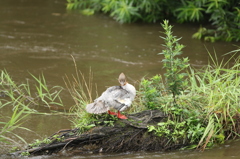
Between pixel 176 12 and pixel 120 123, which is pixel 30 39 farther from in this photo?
pixel 120 123

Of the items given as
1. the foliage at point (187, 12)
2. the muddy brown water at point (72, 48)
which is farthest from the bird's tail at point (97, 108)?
the foliage at point (187, 12)

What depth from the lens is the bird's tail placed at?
185 inches

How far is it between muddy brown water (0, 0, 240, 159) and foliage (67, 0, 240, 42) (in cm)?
28

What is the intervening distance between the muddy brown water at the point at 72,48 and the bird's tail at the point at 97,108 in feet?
4.04

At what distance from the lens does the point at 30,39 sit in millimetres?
10727

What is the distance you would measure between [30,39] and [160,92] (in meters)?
6.05

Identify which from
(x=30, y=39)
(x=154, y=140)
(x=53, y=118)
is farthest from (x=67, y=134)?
(x=30, y=39)

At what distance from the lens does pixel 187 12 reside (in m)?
11.2

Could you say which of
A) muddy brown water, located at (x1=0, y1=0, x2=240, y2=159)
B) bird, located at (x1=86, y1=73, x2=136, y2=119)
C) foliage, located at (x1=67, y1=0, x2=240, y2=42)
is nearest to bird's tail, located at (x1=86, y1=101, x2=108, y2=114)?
bird, located at (x1=86, y1=73, x2=136, y2=119)

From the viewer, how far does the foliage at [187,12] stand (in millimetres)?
10570

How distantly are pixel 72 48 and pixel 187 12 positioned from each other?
10.7 ft

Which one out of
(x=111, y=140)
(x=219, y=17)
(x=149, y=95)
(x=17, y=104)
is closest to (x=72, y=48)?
(x=17, y=104)

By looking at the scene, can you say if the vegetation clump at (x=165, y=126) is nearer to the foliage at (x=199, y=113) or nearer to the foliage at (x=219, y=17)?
the foliage at (x=199, y=113)

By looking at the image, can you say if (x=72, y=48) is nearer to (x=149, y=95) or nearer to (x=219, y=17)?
(x=219, y=17)
